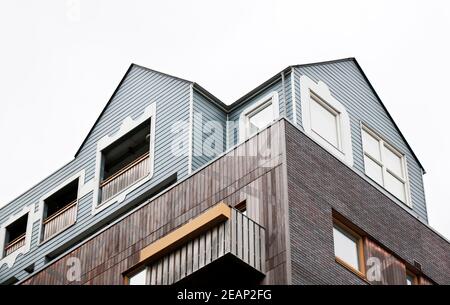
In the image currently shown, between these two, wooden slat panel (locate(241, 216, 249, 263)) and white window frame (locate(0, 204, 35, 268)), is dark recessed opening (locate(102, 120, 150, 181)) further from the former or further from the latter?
wooden slat panel (locate(241, 216, 249, 263))

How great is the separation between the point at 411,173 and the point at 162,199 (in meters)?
9.50

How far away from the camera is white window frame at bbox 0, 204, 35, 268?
39781 mm

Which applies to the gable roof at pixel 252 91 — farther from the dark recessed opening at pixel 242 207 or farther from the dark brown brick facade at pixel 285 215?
the dark recessed opening at pixel 242 207

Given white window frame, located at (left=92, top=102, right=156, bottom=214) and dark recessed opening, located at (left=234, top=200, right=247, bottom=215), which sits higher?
white window frame, located at (left=92, top=102, right=156, bottom=214)

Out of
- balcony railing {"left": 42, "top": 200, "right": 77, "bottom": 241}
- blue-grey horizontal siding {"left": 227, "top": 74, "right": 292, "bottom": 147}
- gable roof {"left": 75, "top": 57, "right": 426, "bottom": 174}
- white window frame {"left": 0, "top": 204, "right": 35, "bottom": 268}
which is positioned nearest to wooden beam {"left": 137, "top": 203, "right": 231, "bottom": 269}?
blue-grey horizontal siding {"left": 227, "top": 74, "right": 292, "bottom": 147}

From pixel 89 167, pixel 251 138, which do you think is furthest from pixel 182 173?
pixel 89 167

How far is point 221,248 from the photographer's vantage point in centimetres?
2623

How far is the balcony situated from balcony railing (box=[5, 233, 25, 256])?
13.7 m

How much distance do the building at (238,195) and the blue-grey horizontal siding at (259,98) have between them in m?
0.04

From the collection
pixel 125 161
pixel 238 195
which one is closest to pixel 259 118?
pixel 238 195

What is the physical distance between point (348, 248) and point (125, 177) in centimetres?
935

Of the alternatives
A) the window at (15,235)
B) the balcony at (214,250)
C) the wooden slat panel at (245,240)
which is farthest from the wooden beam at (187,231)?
the window at (15,235)

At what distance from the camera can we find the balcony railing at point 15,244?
40375mm
